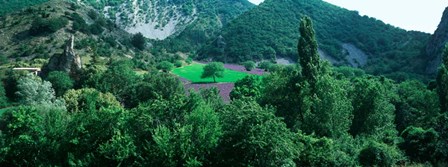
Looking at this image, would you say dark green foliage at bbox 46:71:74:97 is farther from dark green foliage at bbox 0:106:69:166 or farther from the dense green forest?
dark green foliage at bbox 0:106:69:166

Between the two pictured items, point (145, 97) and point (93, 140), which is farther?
point (145, 97)

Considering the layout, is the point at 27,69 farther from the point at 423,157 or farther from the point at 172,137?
the point at 423,157

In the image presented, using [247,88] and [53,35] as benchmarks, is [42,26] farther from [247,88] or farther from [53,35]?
[247,88]

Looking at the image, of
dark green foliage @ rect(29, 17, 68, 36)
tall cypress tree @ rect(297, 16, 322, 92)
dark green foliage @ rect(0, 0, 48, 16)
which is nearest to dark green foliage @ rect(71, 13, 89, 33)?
dark green foliage @ rect(29, 17, 68, 36)

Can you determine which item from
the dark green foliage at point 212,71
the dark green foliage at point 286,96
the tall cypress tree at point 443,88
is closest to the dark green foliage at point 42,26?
the dark green foliage at point 212,71

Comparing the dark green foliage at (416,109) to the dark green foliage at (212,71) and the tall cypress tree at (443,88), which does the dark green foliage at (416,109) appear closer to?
the tall cypress tree at (443,88)

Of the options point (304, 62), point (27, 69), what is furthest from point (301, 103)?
point (27, 69)
